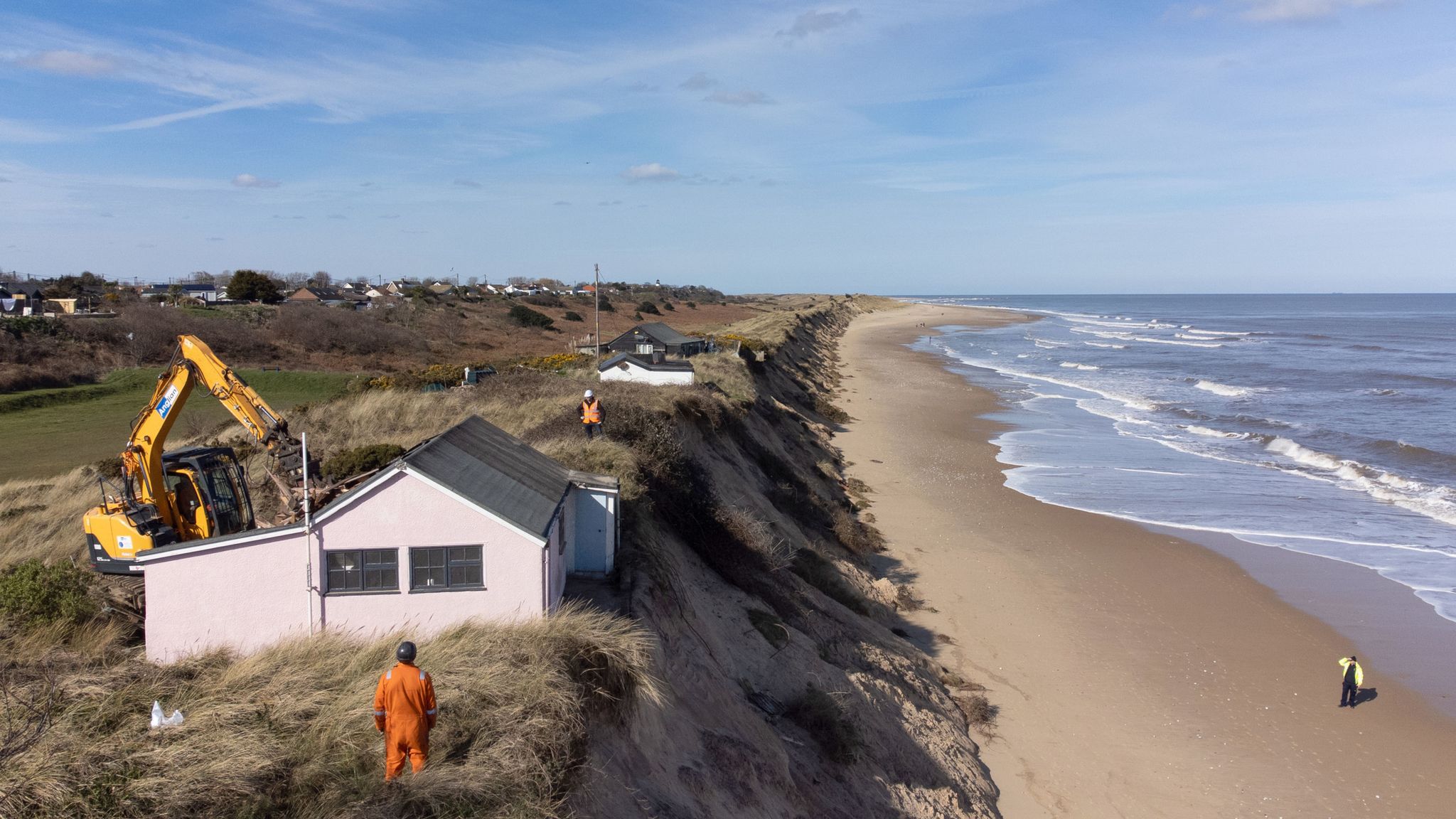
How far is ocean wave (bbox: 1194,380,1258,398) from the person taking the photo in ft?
176

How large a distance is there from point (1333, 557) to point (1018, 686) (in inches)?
480

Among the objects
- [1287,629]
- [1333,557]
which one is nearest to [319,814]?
[1287,629]

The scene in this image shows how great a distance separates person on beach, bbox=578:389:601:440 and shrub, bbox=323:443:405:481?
12.0 feet

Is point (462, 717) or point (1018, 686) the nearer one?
point (462, 717)

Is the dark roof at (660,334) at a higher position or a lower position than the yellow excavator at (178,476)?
higher

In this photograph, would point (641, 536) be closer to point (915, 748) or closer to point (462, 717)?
point (915, 748)

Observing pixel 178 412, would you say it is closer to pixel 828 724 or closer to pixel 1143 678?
pixel 828 724

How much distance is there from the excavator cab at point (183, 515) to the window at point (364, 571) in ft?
9.99

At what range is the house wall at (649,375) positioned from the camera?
30.5 m

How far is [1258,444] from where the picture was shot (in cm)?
3831

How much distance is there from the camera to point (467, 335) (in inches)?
2665

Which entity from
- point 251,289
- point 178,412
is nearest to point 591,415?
point 178,412

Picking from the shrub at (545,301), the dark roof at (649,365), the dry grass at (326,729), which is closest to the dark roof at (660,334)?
the dark roof at (649,365)

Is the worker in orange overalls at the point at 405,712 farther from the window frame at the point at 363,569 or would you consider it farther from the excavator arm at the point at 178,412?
the excavator arm at the point at 178,412
